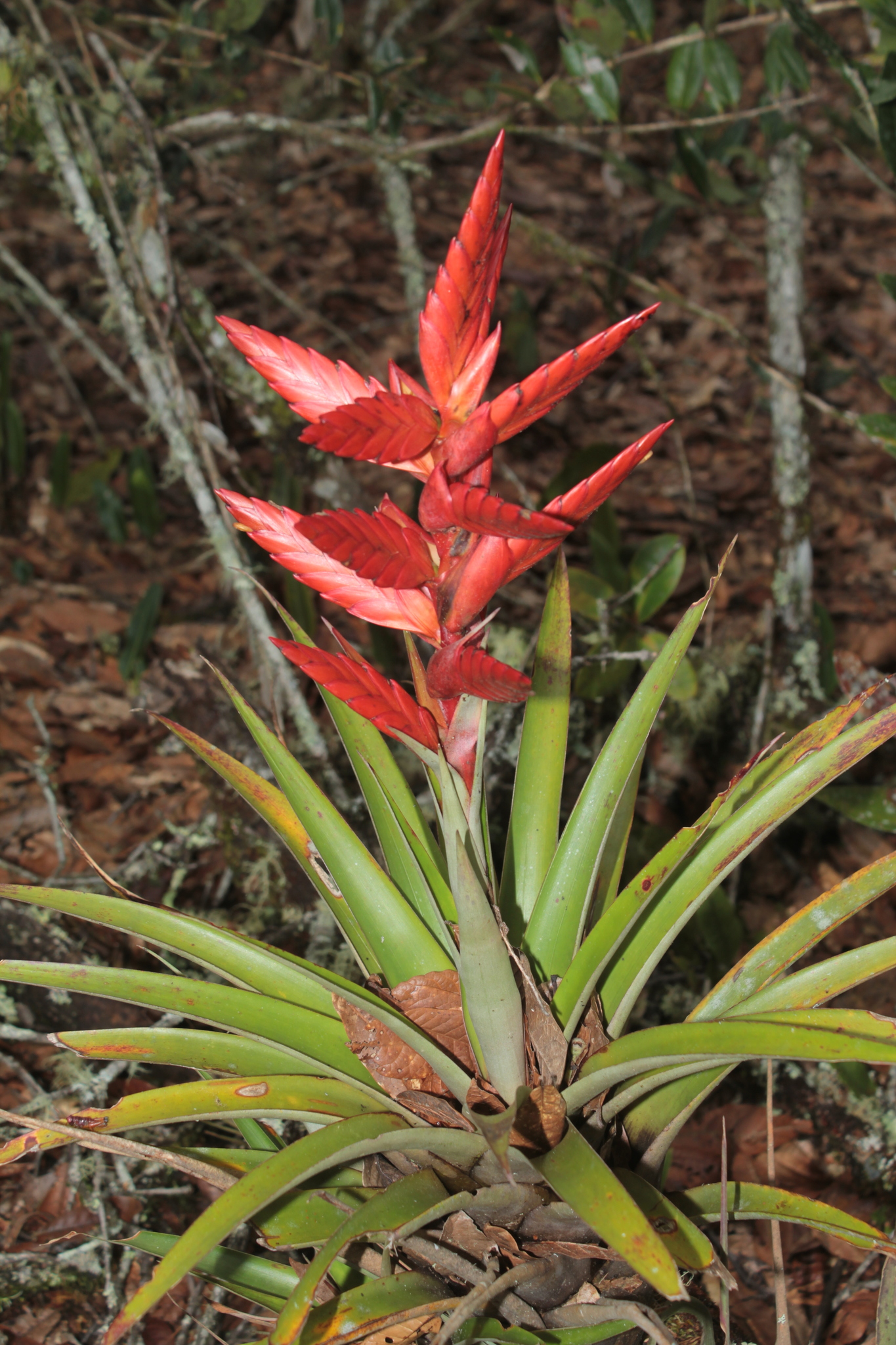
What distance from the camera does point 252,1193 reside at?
2.50ft

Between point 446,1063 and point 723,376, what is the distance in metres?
3.60

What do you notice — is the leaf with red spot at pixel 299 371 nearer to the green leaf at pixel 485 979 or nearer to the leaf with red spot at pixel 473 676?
the leaf with red spot at pixel 473 676

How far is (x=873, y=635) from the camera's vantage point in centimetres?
272

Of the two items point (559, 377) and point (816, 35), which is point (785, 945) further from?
point (816, 35)

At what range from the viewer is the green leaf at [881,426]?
1535 millimetres

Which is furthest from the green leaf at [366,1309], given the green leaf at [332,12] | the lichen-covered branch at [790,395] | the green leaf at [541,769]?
the green leaf at [332,12]

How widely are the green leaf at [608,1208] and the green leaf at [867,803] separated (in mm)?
1117

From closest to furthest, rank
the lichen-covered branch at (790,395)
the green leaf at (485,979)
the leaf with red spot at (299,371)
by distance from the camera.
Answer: the leaf with red spot at (299,371)
the green leaf at (485,979)
the lichen-covered branch at (790,395)

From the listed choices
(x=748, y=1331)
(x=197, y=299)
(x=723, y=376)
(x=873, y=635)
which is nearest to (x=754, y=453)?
(x=723, y=376)

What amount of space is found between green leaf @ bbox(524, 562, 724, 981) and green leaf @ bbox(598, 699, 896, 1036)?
0.21 feet

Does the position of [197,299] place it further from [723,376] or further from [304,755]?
[723,376]

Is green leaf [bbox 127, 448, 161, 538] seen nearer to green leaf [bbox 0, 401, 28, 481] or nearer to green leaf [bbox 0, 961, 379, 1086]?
green leaf [bbox 0, 401, 28, 481]

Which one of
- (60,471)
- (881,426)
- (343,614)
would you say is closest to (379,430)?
(881,426)

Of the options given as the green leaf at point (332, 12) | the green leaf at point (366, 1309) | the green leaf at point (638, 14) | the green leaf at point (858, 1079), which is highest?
the green leaf at point (332, 12)
